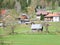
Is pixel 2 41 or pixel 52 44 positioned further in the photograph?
pixel 52 44

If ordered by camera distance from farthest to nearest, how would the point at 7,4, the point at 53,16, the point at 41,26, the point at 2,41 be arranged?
1. the point at 53,16
2. the point at 41,26
3. the point at 7,4
4. the point at 2,41

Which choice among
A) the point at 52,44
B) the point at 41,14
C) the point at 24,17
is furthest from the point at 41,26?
the point at 41,14

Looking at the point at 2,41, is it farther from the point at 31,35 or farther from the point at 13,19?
the point at 13,19

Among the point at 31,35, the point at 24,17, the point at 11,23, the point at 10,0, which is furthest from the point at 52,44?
the point at 24,17

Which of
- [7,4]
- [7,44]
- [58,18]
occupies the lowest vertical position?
[58,18]

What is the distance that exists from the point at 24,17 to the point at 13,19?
38.3 ft

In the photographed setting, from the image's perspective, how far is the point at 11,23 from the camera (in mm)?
16953

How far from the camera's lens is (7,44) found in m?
1.44

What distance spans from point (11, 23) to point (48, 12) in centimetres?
1695

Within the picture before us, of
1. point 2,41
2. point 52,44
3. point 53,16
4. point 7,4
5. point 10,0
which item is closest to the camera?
point 2,41

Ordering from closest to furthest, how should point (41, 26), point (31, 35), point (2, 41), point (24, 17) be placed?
point (2, 41), point (31, 35), point (41, 26), point (24, 17)

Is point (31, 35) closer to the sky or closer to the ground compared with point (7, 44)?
closer to the ground

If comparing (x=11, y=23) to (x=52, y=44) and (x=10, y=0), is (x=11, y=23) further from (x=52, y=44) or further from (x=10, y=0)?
(x=10, y=0)

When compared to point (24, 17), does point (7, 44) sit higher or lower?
higher
